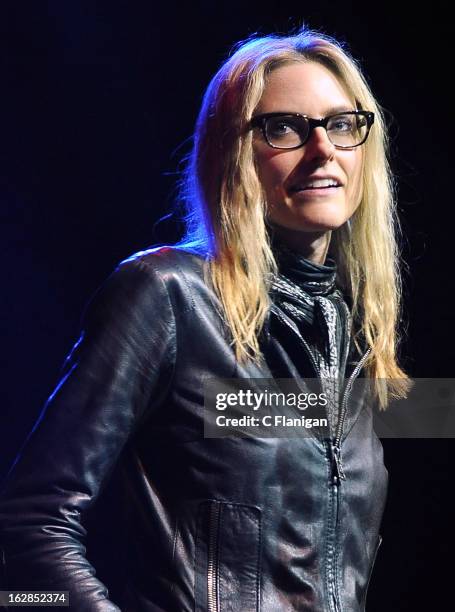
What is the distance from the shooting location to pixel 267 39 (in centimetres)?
176

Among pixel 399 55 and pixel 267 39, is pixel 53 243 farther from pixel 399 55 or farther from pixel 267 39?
pixel 399 55

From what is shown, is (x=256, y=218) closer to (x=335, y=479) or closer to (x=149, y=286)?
(x=149, y=286)

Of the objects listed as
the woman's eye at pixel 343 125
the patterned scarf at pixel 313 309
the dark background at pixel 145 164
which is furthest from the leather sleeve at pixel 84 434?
the dark background at pixel 145 164

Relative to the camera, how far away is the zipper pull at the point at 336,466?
1.52 metres

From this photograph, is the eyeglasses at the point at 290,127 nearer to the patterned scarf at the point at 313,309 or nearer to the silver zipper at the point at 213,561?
the patterned scarf at the point at 313,309

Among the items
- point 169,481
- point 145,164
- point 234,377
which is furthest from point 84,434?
point 145,164

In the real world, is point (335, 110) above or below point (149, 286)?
above

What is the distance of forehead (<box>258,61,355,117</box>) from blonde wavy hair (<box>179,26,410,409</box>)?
20mm

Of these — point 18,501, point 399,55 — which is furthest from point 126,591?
point 399,55

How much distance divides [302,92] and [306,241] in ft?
0.96

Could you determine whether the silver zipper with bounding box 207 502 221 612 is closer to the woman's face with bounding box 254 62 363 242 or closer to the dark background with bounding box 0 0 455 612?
the woman's face with bounding box 254 62 363 242

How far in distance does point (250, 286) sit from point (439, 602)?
172 cm

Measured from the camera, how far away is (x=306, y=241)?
1.70m

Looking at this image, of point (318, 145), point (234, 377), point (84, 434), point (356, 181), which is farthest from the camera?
point (356, 181)
